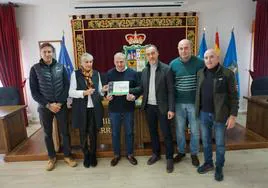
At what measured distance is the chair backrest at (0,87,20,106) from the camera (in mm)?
3648

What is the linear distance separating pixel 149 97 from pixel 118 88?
1.21 ft

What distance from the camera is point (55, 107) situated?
2.42 metres

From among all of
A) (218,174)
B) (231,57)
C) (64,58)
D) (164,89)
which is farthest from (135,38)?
(218,174)

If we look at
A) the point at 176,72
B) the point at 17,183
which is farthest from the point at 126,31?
the point at 17,183

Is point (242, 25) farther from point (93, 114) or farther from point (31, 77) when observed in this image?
point (31, 77)

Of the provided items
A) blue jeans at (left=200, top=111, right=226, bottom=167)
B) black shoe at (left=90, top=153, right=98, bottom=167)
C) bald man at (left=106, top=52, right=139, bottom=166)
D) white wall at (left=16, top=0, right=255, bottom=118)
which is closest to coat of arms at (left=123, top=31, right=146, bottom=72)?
white wall at (left=16, top=0, right=255, bottom=118)

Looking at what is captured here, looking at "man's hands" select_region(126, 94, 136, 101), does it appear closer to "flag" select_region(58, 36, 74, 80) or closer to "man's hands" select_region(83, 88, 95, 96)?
"man's hands" select_region(83, 88, 95, 96)

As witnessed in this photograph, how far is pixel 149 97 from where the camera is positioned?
2.47m

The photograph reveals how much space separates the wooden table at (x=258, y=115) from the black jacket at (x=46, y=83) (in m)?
2.80

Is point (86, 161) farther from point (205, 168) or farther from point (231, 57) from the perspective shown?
point (231, 57)

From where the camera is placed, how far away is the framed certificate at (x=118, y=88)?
242 cm

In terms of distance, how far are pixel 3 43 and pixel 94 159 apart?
3.05 meters

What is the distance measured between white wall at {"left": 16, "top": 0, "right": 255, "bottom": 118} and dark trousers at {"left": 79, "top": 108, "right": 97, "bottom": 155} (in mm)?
2383

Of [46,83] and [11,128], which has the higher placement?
[46,83]
